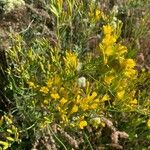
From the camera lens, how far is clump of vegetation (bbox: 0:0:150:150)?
6.64 ft

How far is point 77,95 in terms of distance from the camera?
2061 millimetres

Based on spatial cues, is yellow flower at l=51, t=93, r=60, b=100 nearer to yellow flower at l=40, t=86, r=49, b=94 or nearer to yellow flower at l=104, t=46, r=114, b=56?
yellow flower at l=40, t=86, r=49, b=94

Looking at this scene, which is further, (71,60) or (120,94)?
(120,94)

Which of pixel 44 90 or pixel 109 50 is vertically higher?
pixel 109 50

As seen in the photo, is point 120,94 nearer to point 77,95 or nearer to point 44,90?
point 77,95

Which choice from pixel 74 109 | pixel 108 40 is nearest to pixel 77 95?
pixel 74 109

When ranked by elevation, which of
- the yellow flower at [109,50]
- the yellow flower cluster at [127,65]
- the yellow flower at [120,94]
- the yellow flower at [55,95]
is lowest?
the yellow flower at [120,94]

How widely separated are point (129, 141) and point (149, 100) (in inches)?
14.4

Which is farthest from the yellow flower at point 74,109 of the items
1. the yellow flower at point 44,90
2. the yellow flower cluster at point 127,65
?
the yellow flower cluster at point 127,65

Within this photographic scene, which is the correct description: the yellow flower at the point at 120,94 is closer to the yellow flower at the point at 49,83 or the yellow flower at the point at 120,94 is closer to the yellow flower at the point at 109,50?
the yellow flower at the point at 109,50

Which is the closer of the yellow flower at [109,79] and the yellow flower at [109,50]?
the yellow flower at [109,50]

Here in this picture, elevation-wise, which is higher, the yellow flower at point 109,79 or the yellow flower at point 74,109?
the yellow flower at point 109,79

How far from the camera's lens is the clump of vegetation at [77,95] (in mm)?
2023

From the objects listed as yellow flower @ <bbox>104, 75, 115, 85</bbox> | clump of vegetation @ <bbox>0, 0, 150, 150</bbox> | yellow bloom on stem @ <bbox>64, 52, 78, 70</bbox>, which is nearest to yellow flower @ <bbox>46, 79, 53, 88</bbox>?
clump of vegetation @ <bbox>0, 0, 150, 150</bbox>
